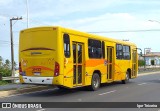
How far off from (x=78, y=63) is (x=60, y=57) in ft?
6.44

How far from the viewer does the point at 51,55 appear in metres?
16.8

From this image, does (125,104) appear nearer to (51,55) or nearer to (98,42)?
(51,55)

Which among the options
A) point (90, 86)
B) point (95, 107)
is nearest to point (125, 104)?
point (95, 107)

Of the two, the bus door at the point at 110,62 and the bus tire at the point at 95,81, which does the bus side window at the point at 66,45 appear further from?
the bus door at the point at 110,62

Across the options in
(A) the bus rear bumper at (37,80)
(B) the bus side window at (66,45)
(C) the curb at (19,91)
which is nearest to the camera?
(A) the bus rear bumper at (37,80)

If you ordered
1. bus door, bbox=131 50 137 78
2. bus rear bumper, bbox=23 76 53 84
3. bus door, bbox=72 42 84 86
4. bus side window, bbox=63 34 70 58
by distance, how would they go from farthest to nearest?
bus door, bbox=131 50 137 78 → bus door, bbox=72 42 84 86 → bus side window, bbox=63 34 70 58 → bus rear bumper, bbox=23 76 53 84

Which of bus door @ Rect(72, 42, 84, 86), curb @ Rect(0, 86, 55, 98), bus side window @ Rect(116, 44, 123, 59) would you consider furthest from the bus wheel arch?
bus side window @ Rect(116, 44, 123, 59)

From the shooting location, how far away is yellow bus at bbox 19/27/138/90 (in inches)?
659

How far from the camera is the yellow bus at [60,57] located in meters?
16.8

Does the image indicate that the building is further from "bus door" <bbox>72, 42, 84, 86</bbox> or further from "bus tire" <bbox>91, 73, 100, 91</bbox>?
"bus door" <bbox>72, 42, 84, 86</bbox>

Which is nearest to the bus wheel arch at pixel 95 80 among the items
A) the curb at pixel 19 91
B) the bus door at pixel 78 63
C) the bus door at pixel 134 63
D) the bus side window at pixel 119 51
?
the bus door at pixel 78 63

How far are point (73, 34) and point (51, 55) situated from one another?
1.77 meters

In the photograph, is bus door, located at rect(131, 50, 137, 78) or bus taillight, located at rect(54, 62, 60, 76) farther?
bus door, located at rect(131, 50, 137, 78)

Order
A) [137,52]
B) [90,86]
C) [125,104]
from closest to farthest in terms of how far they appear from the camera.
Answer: [125,104] → [90,86] → [137,52]
